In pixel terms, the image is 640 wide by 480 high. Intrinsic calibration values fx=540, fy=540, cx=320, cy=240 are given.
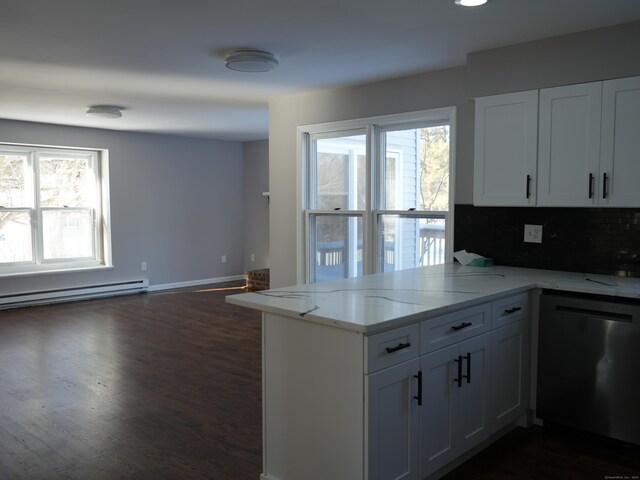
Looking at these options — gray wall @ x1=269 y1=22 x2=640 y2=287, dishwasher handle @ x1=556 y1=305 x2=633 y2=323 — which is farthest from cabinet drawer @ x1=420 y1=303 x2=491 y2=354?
gray wall @ x1=269 y1=22 x2=640 y2=287

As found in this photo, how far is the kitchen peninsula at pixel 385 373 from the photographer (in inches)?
81.6

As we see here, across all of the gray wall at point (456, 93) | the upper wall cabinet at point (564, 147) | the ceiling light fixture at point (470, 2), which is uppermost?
the ceiling light fixture at point (470, 2)

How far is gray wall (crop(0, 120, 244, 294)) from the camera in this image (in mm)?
7207

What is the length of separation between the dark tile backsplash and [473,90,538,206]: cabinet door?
274 mm

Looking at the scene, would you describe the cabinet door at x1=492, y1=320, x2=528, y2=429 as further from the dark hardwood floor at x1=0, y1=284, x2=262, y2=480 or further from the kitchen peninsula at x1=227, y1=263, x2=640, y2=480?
the dark hardwood floor at x1=0, y1=284, x2=262, y2=480

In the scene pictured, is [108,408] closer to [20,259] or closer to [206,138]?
[20,259]

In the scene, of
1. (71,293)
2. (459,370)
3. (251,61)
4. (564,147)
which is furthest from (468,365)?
(71,293)

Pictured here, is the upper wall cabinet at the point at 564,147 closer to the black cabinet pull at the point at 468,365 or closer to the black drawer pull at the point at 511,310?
the black drawer pull at the point at 511,310

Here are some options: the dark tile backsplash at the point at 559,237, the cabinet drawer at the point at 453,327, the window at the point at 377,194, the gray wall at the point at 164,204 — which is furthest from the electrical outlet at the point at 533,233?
the gray wall at the point at 164,204

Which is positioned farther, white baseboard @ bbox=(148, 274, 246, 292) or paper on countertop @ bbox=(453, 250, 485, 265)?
white baseboard @ bbox=(148, 274, 246, 292)

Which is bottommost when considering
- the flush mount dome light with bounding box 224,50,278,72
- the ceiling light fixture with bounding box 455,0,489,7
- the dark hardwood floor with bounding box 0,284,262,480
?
the dark hardwood floor with bounding box 0,284,262,480

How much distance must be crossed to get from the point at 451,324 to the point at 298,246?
301 centimetres

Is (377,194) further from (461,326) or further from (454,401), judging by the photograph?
(454,401)

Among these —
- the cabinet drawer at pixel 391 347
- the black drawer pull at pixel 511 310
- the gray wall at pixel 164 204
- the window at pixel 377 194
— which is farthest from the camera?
the gray wall at pixel 164 204
